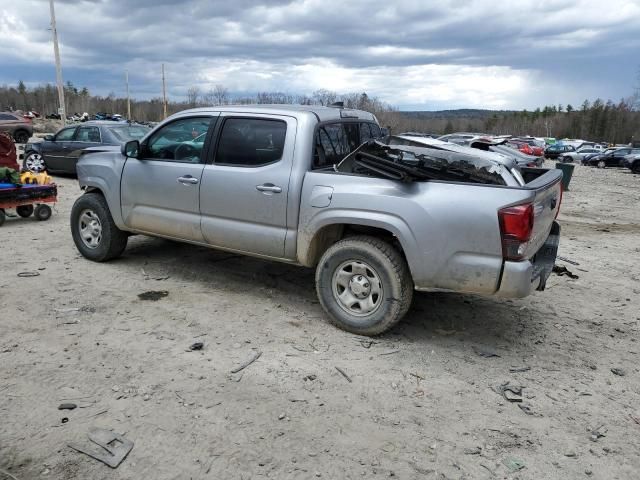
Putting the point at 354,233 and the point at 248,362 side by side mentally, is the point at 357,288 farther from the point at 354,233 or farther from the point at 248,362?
the point at 248,362

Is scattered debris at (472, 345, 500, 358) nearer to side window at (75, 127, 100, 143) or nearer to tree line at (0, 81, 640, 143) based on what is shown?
side window at (75, 127, 100, 143)

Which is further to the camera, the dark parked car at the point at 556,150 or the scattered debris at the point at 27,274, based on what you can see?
the dark parked car at the point at 556,150

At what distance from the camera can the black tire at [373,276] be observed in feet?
→ 13.7

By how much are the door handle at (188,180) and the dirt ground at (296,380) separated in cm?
114

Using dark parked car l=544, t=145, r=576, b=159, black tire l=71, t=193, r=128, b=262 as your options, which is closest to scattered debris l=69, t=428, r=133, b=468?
black tire l=71, t=193, r=128, b=262

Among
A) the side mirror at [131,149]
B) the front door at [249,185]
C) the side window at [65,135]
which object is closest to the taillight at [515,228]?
the front door at [249,185]

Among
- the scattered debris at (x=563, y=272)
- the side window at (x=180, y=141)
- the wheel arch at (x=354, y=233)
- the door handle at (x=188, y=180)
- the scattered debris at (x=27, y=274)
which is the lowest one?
the scattered debris at (x=27, y=274)

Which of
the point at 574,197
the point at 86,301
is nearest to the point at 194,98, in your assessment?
the point at 574,197

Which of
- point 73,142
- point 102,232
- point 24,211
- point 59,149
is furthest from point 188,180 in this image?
point 59,149

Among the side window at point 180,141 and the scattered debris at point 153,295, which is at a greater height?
the side window at point 180,141

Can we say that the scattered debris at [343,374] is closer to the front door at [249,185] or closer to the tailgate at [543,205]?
the front door at [249,185]

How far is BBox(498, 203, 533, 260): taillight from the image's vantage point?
364 centimetres

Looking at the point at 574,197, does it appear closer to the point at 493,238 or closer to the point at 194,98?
the point at 493,238

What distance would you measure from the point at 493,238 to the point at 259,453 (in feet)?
7.18
